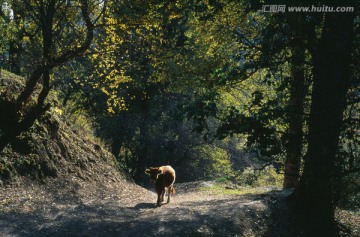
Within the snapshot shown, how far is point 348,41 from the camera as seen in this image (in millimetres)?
8977

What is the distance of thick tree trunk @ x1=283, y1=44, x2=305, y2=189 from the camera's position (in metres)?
8.82

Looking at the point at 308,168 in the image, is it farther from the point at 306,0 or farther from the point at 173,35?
the point at 173,35

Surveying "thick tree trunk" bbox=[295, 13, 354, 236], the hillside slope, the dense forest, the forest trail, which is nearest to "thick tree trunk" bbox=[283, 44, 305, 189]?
the dense forest

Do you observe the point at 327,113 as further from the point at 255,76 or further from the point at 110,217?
the point at 255,76

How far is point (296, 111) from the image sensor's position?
8719mm

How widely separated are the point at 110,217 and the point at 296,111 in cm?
576

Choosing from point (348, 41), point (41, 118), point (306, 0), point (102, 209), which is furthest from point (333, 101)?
point (41, 118)

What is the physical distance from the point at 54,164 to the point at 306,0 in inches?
412

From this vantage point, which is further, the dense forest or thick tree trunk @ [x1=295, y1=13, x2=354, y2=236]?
thick tree trunk @ [x1=295, y1=13, x2=354, y2=236]

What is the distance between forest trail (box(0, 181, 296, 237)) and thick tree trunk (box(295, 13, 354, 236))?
130 centimetres

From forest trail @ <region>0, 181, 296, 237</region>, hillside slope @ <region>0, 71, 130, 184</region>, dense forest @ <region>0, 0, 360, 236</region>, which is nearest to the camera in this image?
forest trail @ <region>0, 181, 296, 237</region>

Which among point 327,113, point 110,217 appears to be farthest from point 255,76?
point 110,217

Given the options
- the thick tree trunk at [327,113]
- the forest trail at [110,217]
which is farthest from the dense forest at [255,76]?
the forest trail at [110,217]

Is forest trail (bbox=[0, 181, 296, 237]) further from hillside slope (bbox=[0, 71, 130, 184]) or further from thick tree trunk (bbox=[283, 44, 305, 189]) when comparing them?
thick tree trunk (bbox=[283, 44, 305, 189])
